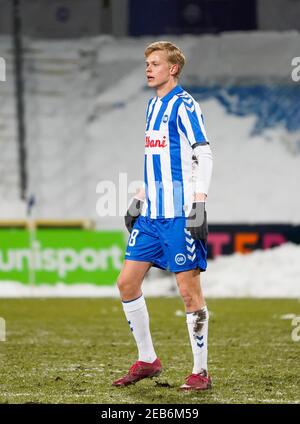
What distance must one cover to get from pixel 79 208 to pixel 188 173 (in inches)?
593

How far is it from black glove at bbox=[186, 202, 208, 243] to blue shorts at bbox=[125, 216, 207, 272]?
12 cm

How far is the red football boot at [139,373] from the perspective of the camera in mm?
6832

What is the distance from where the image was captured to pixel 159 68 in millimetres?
6723

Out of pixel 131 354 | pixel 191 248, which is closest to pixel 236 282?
pixel 131 354

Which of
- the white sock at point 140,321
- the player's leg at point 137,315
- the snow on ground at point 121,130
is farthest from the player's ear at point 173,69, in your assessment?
the snow on ground at point 121,130

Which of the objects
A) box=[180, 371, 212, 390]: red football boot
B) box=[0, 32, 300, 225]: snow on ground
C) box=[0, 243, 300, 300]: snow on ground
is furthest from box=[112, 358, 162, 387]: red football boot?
box=[0, 32, 300, 225]: snow on ground

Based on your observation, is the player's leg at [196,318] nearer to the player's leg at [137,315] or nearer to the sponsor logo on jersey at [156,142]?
the player's leg at [137,315]

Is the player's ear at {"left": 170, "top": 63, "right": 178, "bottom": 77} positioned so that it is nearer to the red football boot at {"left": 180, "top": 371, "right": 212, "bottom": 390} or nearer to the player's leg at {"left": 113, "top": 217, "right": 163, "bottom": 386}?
the player's leg at {"left": 113, "top": 217, "right": 163, "bottom": 386}

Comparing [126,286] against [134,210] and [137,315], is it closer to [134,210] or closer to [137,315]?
[137,315]

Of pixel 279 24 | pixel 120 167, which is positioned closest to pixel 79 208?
pixel 120 167

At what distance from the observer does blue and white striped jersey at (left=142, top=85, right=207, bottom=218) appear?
6617mm

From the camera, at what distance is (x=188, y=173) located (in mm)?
6656

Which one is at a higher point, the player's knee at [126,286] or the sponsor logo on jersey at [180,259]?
the sponsor logo on jersey at [180,259]

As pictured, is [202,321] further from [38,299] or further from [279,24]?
[279,24]
